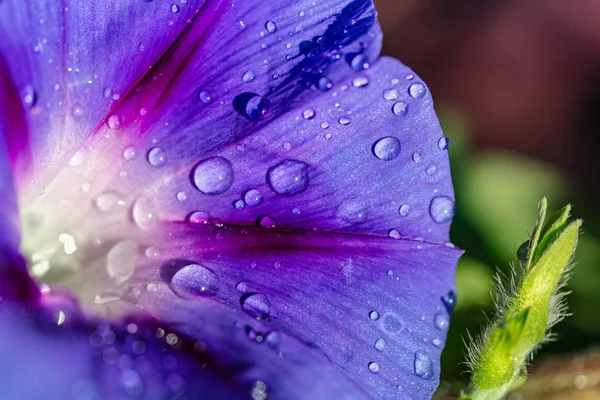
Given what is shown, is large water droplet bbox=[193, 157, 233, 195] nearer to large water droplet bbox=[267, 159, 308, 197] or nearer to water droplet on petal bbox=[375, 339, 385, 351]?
large water droplet bbox=[267, 159, 308, 197]

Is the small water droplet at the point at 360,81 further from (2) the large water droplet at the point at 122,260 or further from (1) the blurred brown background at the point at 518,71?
(1) the blurred brown background at the point at 518,71

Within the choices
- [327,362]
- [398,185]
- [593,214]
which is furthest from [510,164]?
[327,362]

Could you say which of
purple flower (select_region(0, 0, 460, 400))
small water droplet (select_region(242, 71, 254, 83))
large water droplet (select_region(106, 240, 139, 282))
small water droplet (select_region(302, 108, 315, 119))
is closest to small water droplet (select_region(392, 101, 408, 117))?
purple flower (select_region(0, 0, 460, 400))

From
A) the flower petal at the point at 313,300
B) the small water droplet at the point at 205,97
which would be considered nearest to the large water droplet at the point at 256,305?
the flower petal at the point at 313,300

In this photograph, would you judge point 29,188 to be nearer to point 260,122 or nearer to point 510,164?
point 260,122

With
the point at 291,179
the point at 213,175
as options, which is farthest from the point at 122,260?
the point at 291,179

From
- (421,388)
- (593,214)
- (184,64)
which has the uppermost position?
(184,64)
